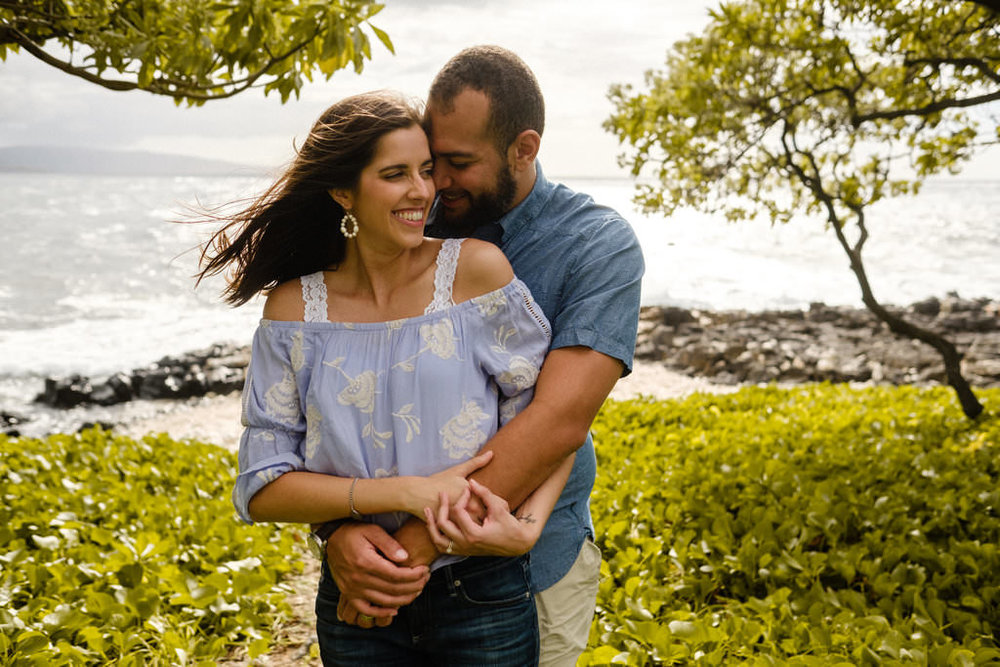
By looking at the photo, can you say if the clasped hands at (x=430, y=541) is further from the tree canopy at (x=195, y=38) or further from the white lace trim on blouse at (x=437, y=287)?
the tree canopy at (x=195, y=38)

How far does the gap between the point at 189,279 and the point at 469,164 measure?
15.3 meters

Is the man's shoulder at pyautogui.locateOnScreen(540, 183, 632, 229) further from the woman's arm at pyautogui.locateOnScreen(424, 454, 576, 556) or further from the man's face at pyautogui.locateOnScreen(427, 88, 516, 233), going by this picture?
the woman's arm at pyautogui.locateOnScreen(424, 454, 576, 556)

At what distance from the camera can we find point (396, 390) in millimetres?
2066

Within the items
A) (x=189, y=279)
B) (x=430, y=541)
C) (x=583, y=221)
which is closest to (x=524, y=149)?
(x=583, y=221)

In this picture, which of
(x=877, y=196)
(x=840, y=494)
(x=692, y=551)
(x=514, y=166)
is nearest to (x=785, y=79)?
(x=877, y=196)

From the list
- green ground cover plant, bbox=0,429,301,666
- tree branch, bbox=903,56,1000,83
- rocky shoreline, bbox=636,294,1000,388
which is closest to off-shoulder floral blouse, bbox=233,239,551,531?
green ground cover plant, bbox=0,429,301,666

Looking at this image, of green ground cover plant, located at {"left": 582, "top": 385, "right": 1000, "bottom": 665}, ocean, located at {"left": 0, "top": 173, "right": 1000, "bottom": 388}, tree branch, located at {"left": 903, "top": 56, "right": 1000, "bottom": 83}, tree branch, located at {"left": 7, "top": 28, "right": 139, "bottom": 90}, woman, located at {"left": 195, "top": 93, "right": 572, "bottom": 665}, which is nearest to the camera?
woman, located at {"left": 195, "top": 93, "right": 572, "bottom": 665}

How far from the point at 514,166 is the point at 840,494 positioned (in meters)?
4.08

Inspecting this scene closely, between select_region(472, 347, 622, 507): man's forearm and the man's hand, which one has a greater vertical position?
select_region(472, 347, 622, 507): man's forearm

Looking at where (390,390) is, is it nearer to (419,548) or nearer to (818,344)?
(419,548)

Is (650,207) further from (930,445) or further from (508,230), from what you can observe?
(508,230)

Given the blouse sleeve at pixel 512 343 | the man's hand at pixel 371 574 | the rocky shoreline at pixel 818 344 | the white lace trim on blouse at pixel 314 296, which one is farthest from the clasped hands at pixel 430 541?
the rocky shoreline at pixel 818 344

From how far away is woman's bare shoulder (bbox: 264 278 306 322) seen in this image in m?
2.24

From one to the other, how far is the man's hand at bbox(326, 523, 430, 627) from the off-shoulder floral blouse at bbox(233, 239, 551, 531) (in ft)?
0.31
